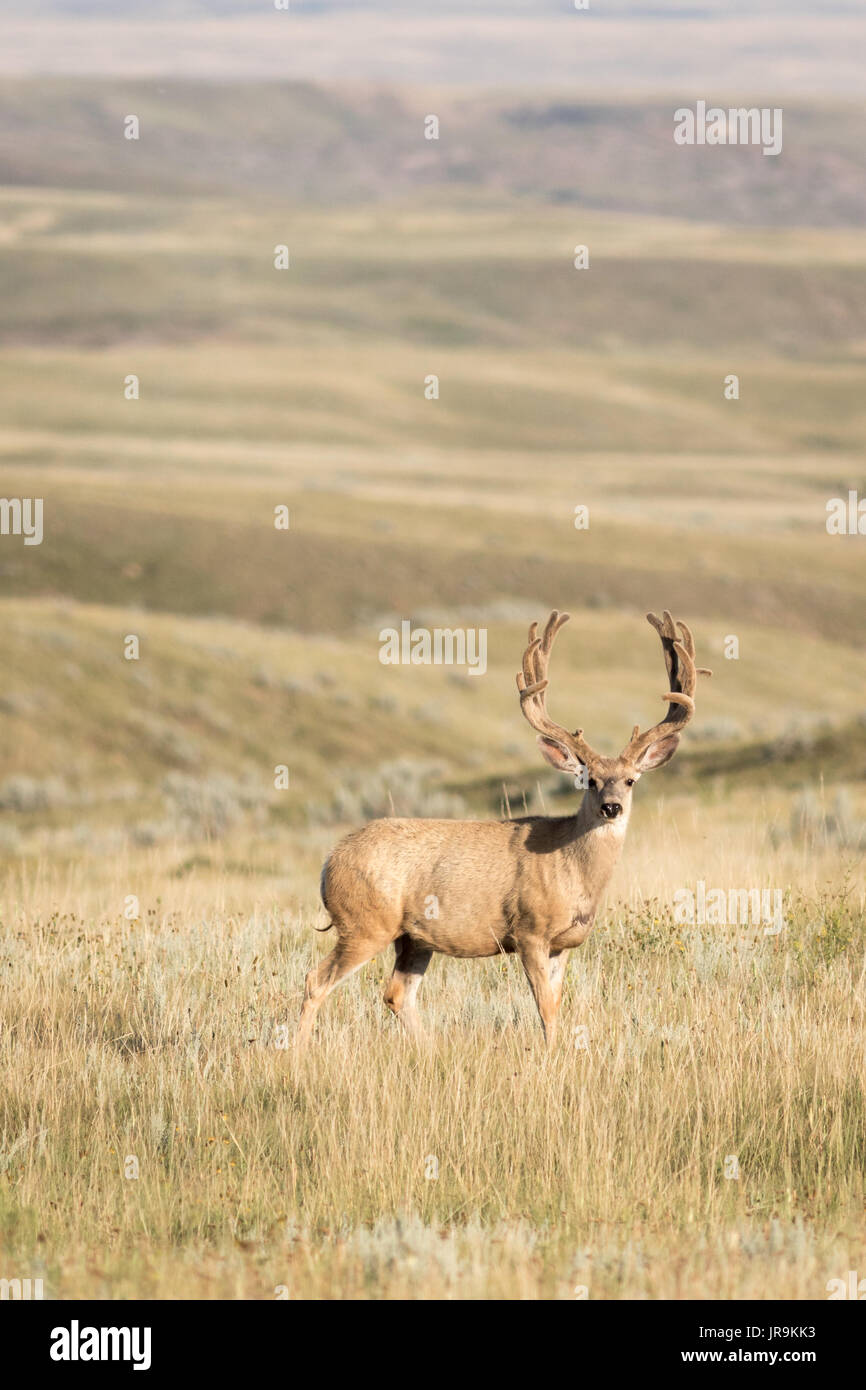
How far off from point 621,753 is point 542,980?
3.88ft

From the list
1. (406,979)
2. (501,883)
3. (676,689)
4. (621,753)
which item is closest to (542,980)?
(501,883)

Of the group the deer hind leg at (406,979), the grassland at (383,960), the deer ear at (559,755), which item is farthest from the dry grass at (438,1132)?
the deer ear at (559,755)

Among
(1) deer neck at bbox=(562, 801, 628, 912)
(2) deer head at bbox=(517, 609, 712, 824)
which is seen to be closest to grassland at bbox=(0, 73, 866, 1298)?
(1) deer neck at bbox=(562, 801, 628, 912)

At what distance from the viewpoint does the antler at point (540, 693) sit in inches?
321

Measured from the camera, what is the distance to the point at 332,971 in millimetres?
8242

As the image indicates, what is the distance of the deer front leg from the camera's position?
26.4 feet

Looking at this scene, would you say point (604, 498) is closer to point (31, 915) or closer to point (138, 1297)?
point (31, 915)

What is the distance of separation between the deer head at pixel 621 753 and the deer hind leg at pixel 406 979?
3.80 ft

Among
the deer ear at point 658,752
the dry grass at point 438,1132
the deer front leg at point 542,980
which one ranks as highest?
the deer ear at point 658,752

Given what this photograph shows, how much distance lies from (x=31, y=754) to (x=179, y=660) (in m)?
5.01

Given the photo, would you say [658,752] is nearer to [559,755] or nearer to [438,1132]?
[559,755]

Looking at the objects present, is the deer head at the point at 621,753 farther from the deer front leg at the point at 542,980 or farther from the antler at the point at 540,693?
the deer front leg at the point at 542,980

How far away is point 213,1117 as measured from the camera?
24.1 ft
